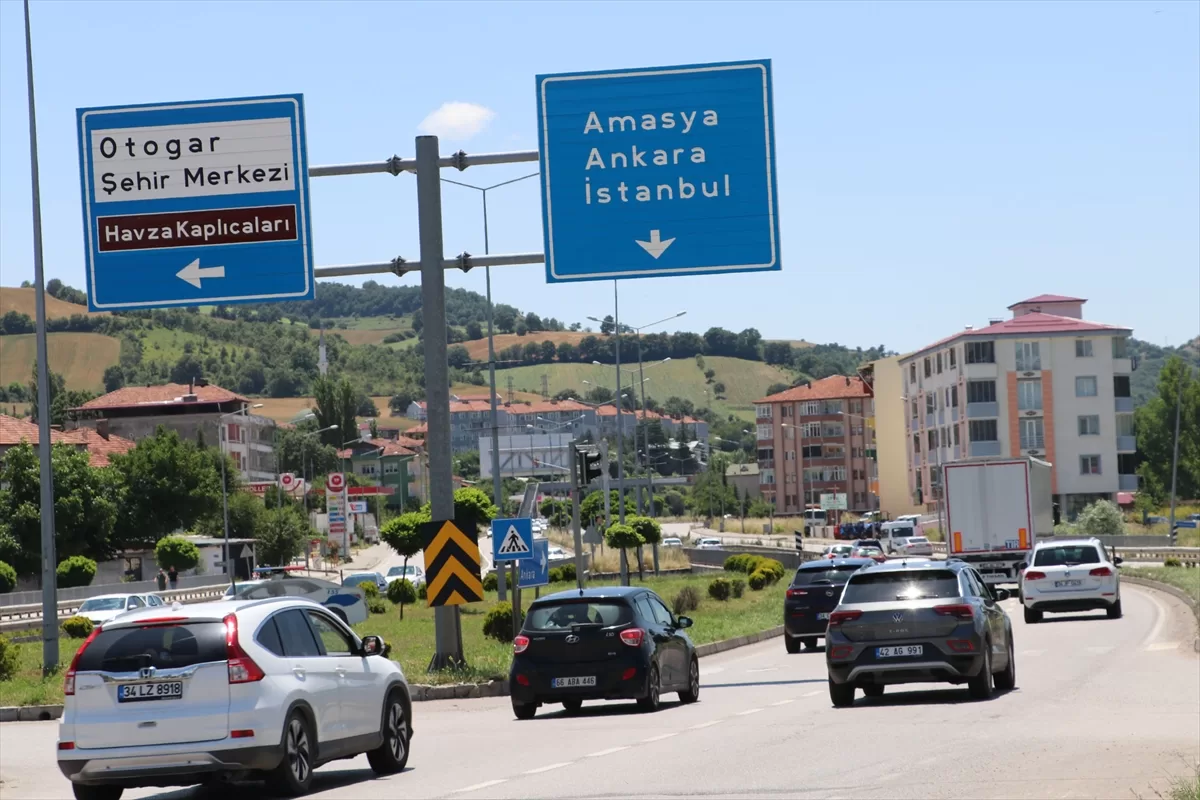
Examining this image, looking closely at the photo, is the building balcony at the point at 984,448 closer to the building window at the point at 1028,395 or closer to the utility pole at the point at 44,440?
the building window at the point at 1028,395

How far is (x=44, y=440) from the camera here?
98.0ft

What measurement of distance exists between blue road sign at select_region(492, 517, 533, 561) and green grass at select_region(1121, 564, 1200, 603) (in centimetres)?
1603

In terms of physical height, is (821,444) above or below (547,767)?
above

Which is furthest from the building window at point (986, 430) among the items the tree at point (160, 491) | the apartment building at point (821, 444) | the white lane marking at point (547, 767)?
the white lane marking at point (547, 767)

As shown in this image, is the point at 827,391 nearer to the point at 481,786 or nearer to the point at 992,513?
the point at 992,513

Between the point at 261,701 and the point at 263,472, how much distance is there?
160815mm

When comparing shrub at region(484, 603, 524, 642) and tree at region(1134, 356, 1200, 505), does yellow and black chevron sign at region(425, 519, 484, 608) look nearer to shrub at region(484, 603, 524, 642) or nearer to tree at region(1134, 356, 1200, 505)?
shrub at region(484, 603, 524, 642)

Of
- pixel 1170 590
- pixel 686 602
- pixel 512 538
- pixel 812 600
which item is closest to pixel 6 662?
pixel 512 538

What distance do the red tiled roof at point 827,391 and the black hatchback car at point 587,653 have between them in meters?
159

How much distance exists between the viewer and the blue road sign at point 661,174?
68.0 ft

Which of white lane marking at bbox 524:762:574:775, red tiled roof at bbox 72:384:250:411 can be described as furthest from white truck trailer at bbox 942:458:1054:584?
red tiled roof at bbox 72:384:250:411

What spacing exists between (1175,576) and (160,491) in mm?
56023

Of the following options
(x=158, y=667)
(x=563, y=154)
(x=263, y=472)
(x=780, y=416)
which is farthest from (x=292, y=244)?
(x=780, y=416)

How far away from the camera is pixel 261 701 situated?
1268 cm
